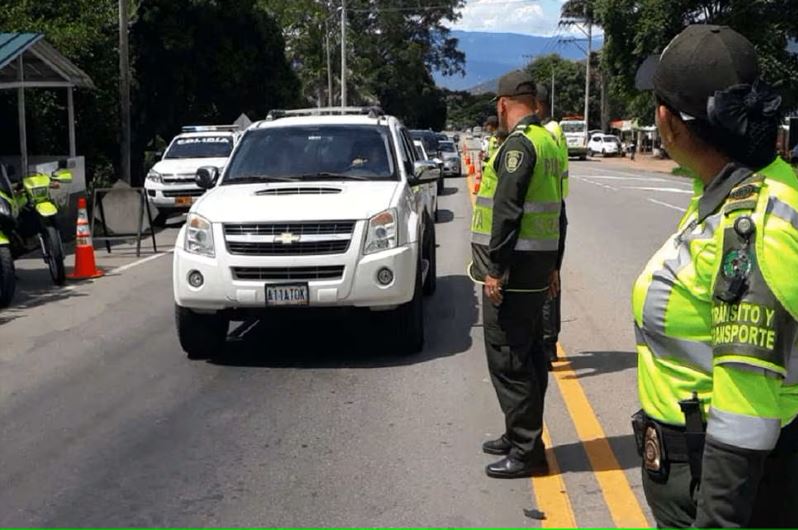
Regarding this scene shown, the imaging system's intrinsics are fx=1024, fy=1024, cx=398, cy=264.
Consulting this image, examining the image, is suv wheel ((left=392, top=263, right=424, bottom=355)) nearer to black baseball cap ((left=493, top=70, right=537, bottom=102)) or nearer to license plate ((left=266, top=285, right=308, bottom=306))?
license plate ((left=266, top=285, right=308, bottom=306))

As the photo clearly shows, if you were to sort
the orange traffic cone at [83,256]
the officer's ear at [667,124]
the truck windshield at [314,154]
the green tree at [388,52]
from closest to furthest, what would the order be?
1. the officer's ear at [667,124]
2. the truck windshield at [314,154]
3. the orange traffic cone at [83,256]
4. the green tree at [388,52]

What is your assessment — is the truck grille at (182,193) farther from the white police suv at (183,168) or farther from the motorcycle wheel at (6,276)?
the motorcycle wheel at (6,276)

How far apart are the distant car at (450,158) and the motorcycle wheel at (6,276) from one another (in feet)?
82.6

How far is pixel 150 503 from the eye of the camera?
5.03 m

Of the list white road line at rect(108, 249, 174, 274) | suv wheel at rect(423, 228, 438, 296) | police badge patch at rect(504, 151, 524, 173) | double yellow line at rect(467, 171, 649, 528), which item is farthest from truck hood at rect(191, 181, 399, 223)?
white road line at rect(108, 249, 174, 274)

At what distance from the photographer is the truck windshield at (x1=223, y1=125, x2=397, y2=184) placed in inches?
348

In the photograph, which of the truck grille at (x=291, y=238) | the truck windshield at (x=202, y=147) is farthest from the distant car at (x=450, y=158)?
the truck grille at (x=291, y=238)

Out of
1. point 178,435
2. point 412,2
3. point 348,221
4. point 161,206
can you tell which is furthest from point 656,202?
point 412,2

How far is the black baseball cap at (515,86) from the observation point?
5492mm

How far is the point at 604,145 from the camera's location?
69.3 metres

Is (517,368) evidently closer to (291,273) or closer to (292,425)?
(292,425)

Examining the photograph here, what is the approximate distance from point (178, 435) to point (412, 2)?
3055 inches

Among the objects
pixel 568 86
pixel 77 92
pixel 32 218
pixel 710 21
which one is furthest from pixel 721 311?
pixel 568 86

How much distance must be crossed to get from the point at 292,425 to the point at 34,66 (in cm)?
1546
